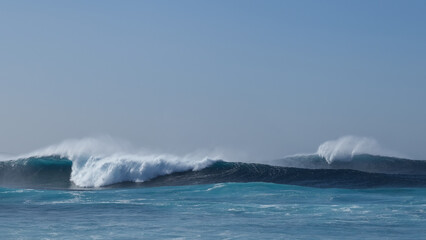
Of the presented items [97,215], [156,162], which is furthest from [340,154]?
[97,215]

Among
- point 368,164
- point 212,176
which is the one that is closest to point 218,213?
point 212,176

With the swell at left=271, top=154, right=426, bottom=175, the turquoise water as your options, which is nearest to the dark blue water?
the turquoise water

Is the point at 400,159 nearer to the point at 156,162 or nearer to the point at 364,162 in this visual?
the point at 364,162

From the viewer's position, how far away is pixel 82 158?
91.7ft

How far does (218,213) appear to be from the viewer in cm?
1419

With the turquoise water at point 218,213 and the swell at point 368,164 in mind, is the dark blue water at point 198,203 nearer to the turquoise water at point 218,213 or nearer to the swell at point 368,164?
the turquoise water at point 218,213

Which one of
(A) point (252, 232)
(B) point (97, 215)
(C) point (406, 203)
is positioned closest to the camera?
(A) point (252, 232)

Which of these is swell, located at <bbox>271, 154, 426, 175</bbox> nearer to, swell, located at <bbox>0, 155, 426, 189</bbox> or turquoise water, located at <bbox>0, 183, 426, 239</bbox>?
swell, located at <bbox>0, 155, 426, 189</bbox>

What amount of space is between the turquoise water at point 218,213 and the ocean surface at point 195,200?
0.07ft

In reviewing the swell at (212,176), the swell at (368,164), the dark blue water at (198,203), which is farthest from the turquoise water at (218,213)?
the swell at (368,164)

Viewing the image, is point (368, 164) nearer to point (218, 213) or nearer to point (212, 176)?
Result: point (212, 176)

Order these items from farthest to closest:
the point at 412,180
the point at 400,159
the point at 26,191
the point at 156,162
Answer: the point at 400,159, the point at 156,162, the point at 412,180, the point at 26,191

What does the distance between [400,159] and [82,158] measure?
18434mm

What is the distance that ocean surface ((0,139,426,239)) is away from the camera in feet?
38.4
